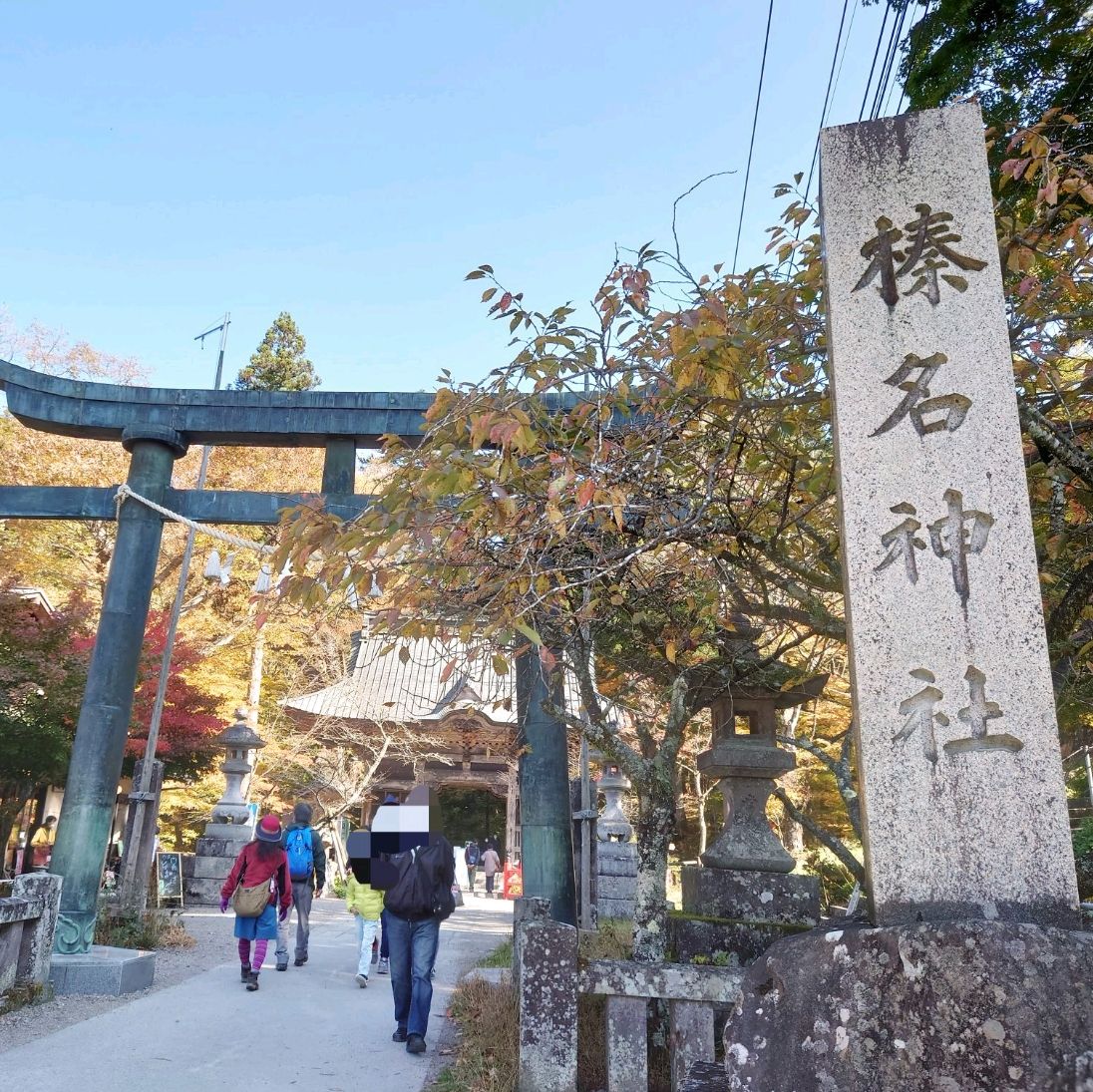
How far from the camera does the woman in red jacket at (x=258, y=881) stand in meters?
7.00

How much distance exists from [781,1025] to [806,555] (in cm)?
366

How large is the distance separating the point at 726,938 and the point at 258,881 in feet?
13.4

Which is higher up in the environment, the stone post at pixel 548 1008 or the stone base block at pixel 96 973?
the stone post at pixel 548 1008

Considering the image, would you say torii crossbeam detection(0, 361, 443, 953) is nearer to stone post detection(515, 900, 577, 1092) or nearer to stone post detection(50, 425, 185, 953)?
stone post detection(50, 425, 185, 953)

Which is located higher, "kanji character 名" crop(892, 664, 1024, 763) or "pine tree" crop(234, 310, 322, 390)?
"pine tree" crop(234, 310, 322, 390)

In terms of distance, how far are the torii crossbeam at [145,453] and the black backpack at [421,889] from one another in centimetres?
291

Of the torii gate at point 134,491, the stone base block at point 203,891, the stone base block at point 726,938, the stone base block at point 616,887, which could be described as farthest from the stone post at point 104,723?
the stone base block at point 203,891

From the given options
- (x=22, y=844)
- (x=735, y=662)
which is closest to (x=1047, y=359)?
(x=735, y=662)

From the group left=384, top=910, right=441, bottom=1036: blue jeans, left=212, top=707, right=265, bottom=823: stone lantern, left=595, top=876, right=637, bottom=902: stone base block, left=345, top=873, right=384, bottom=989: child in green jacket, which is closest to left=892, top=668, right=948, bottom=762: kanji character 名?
left=384, top=910, right=441, bottom=1036: blue jeans

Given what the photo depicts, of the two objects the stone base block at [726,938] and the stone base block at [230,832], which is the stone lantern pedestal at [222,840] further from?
the stone base block at [726,938]

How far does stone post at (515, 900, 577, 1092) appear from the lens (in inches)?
149

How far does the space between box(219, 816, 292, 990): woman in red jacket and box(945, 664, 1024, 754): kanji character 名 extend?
575 centimetres

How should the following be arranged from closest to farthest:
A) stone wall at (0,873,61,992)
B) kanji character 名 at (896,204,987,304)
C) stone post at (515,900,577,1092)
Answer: kanji character 名 at (896,204,987,304) < stone post at (515,900,577,1092) < stone wall at (0,873,61,992)

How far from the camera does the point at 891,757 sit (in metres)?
2.72
